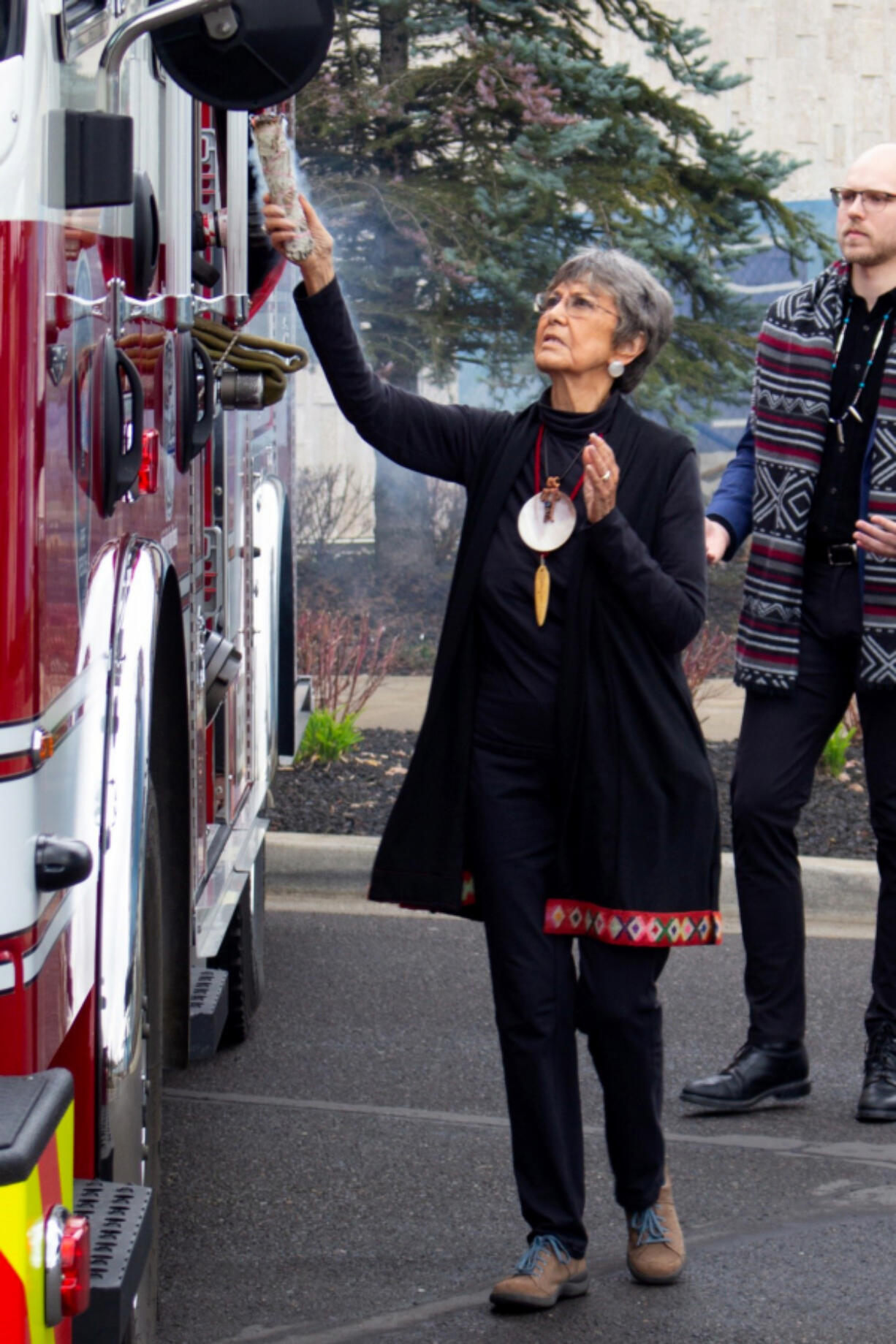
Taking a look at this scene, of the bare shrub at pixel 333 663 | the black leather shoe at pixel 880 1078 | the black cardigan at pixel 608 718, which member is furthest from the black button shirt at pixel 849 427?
the bare shrub at pixel 333 663

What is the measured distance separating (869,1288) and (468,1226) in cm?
78

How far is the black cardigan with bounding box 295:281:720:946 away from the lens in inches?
137

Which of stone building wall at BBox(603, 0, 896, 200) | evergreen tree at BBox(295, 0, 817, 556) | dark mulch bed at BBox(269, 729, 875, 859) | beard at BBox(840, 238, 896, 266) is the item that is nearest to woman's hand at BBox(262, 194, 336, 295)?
beard at BBox(840, 238, 896, 266)

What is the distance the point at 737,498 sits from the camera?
4.79 meters

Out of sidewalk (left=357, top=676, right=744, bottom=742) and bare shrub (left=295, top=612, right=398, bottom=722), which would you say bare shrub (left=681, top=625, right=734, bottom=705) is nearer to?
sidewalk (left=357, top=676, right=744, bottom=742)

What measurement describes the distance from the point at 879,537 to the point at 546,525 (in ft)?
3.75

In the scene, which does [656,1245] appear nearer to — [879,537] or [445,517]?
[879,537]

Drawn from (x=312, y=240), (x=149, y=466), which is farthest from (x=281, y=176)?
(x=149, y=466)

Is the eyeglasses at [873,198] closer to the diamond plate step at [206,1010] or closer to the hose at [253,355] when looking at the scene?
the hose at [253,355]

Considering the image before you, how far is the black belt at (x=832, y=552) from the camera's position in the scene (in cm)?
Result: 459

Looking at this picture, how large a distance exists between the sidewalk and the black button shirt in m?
4.19

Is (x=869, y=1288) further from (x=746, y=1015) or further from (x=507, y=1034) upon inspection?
(x=746, y=1015)

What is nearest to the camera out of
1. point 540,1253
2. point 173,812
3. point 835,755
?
point 173,812

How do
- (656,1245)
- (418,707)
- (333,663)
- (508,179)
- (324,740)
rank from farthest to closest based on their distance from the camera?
(508,179), (418,707), (333,663), (324,740), (656,1245)
